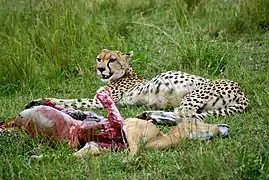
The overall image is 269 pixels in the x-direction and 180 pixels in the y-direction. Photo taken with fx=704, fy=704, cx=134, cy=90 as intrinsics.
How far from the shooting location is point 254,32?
25.4ft

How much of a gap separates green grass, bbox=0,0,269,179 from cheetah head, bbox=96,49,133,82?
196 mm

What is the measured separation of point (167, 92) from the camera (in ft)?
19.2

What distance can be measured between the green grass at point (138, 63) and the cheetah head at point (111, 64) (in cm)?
20

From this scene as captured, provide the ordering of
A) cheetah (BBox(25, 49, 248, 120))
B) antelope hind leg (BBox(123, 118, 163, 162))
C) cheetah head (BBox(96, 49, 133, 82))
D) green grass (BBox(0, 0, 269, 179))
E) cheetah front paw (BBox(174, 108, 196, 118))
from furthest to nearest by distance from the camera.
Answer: cheetah head (BBox(96, 49, 133, 82))
cheetah (BBox(25, 49, 248, 120))
cheetah front paw (BBox(174, 108, 196, 118))
antelope hind leg (BBox(123, 118, 163, 162))
green grass (BBox(0, 0, 269, 179))

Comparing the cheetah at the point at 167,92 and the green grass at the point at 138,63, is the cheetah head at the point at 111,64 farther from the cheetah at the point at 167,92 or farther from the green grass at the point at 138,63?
the green grass at the point at 138,63

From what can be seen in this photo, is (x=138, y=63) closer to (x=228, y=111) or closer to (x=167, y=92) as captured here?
(x=167, y=92)

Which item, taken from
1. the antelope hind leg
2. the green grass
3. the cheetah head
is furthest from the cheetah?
the antelope hind leg

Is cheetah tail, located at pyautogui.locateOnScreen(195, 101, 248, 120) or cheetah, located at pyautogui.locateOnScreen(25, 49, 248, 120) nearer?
cheetah tail, located at pyautogui.locateOnScreen(195, 101, 248, 120)

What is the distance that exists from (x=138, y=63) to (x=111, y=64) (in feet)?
2.20

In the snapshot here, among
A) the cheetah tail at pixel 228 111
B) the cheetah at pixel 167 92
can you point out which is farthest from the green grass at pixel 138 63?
the cheetah at pixel 167 92

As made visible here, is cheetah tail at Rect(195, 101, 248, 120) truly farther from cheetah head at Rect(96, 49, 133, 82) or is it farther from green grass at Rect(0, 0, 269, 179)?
cheetah head at Rect(96, 49, 133, 82)

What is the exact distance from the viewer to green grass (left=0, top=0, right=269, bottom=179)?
3.61 m

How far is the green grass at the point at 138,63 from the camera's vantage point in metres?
3.61

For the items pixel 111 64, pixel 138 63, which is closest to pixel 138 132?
pixel 111 64
